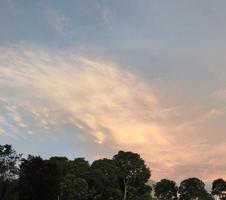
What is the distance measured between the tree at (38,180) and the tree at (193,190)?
196 ft

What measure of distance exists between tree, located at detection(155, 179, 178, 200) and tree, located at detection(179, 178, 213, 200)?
2.76 metres

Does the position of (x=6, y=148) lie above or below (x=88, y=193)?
above

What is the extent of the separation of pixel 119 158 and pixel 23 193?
177 feet

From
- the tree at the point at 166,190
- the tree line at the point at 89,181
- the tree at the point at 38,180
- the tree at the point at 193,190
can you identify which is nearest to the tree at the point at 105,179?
the tree line at the point at 89,181

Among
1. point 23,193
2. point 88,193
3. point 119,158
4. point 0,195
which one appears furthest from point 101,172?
point 23,193

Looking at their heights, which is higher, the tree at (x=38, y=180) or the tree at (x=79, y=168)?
the tree at (x=79, y=168)

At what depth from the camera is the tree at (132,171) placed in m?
127

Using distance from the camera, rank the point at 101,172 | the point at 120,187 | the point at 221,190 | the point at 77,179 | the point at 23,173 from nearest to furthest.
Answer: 1. the point at 23,173
2. the point at 77,179
3. the point at 101,172
4. the point at 120,187
5. the point at 221,190

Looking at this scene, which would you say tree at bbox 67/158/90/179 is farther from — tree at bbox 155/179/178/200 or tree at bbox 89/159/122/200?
tree at bbox 155/179/178/200

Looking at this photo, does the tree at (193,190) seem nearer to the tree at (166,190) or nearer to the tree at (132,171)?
the tree at (166,190)

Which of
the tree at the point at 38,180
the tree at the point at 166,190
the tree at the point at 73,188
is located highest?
the tree at the point at 166,190

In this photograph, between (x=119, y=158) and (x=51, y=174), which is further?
(x=119, y=158)

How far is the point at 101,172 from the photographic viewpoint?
115188 mm

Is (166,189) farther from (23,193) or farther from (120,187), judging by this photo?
(23,193)
